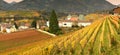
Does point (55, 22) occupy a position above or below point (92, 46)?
below

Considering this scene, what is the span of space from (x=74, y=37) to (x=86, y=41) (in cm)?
74

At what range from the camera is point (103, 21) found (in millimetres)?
12953

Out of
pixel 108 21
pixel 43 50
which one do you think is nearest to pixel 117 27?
pixel 108 21

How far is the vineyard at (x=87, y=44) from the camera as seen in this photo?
1152 centimetres

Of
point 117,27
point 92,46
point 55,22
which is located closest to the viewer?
point 92,46

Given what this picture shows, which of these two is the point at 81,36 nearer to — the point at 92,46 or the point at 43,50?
the point at 92,46

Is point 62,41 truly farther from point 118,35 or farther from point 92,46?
point 118,35

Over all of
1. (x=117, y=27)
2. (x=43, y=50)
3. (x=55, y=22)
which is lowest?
(x=55, y=22)

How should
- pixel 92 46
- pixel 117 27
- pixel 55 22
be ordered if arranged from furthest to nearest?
pixel 55 22 → pixel 117 27 → pixel 92 46

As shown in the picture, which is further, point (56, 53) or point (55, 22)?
point (55, 22)

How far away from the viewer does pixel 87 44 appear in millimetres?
11719

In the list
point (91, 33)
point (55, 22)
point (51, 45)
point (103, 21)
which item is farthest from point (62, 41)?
point (55, 22)

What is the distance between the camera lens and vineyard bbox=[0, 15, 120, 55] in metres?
11.5

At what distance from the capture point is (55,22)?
89438 mm
